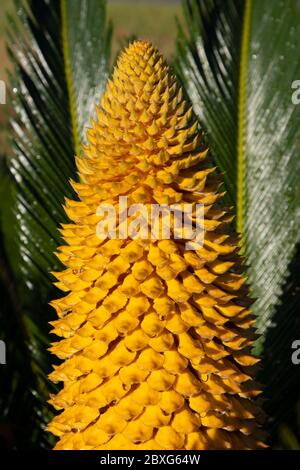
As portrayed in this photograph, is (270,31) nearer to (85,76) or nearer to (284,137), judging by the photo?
(284,137)

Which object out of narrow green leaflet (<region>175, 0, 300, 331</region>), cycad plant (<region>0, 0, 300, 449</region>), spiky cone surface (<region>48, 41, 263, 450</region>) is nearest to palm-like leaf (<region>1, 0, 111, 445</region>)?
cycad plant (<region>0, 0, 300, 449</region>)

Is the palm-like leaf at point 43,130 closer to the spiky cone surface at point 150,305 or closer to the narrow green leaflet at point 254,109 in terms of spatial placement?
the narrow green leaflet at point 254,109

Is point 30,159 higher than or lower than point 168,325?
higher

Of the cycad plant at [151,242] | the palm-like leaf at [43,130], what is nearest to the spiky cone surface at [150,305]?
the cycad plant at [151,242]

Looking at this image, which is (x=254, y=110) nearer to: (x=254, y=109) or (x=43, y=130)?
(x=254, y=109)

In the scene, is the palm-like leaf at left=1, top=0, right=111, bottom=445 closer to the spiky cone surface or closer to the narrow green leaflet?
the narrow green leaflet

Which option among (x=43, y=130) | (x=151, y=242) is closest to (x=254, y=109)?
(x=43, y=130)
